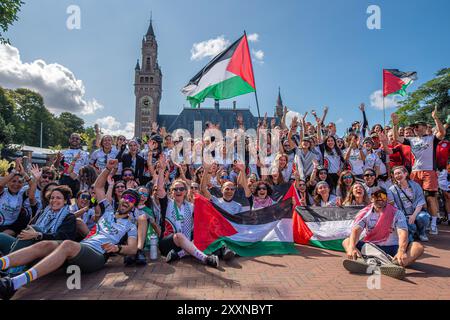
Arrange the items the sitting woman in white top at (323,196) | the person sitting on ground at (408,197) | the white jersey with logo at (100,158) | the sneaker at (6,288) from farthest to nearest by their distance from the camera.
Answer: the white jersey with logo at (100,158)
the sitting woman in white top at (323,196)
the person sitting on ground at (408,197)
the sneaker at (6,288)

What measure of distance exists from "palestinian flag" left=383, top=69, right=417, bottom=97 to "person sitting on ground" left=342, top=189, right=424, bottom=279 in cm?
881

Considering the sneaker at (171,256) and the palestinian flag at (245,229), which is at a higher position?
the palestinian flag at (245,229)

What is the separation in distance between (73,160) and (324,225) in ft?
19.6

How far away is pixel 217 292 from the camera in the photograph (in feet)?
11.6

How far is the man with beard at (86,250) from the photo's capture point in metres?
3.30

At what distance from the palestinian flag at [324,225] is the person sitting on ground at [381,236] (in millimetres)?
1075

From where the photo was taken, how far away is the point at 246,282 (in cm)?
392

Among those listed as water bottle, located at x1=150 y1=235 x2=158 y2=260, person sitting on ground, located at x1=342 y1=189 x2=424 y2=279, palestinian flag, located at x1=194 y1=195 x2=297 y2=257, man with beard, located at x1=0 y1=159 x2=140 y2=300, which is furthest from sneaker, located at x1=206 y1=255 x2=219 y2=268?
person sitting on ground, located at x1=342 y1=189 x2=424 y2=279

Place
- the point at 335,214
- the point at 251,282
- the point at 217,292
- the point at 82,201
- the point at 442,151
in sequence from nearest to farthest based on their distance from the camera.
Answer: the point at 217,292, the point at 251,282, the point at 82,201, the point at 335,214, the point at 442,151

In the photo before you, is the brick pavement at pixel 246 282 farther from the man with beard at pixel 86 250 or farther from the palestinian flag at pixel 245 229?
the palestinian flag at pixel 245 229

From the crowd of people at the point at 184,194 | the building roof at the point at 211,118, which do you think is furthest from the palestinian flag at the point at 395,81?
the building roof at the point at 211,118

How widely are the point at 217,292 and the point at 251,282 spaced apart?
1.93ft
